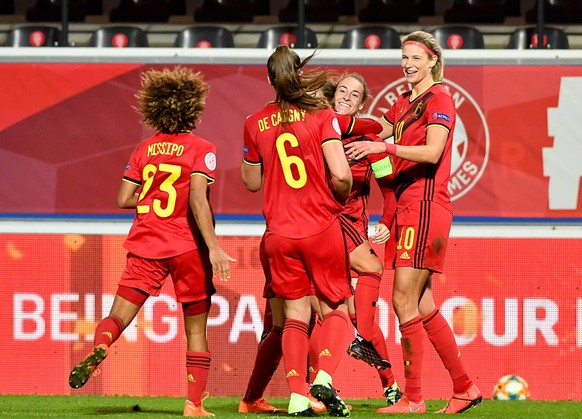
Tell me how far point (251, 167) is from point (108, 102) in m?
3.44

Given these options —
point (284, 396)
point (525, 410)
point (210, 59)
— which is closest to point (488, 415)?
point (525, 410)

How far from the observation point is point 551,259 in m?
8.54

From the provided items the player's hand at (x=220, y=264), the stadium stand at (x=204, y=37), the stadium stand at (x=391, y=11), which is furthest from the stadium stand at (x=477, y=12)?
the player's hand at (x=220, y=264)

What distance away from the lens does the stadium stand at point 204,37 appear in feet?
40.3

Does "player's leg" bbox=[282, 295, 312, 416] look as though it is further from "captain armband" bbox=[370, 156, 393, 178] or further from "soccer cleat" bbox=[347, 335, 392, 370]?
"captain armband" bbox=[370, 156, 393, 178]

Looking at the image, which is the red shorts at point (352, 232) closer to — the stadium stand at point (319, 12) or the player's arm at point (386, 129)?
the player's arm at point (386, 129)

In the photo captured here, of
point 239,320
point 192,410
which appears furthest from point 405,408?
point 239,320

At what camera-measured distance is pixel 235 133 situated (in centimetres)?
905

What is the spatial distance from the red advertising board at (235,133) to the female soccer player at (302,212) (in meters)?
3.25

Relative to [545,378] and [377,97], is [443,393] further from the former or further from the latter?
[377,97]

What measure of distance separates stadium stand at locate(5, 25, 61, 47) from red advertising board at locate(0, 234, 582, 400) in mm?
4298

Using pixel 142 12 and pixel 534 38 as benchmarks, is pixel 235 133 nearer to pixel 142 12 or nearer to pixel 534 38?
pixel 534 38

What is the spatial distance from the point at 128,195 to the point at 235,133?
278cm

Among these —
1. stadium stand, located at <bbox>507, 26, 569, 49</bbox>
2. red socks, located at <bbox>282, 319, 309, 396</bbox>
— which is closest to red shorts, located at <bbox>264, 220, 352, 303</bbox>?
red socks, located at <bbox>282, 319, 309, 396</bbox>
